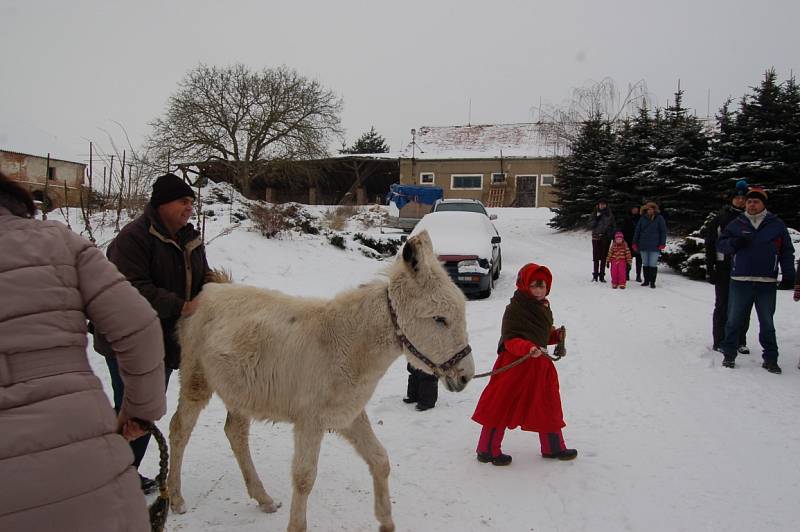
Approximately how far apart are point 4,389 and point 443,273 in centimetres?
213

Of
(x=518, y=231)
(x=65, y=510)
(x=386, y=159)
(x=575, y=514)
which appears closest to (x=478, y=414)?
(x=575, y=514)

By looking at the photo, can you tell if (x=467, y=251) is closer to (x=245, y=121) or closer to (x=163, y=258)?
(x=163, y=258)

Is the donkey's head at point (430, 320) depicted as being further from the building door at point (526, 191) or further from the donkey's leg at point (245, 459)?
the building door at point (526, 191)

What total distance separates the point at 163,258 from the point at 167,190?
45cm

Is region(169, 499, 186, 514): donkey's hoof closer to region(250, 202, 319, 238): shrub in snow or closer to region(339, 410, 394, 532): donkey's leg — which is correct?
region(339, 410, 394, 532): donkey's leg

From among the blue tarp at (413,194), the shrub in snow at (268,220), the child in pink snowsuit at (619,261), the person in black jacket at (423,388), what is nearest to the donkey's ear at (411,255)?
the person in black jacket at (423,388)

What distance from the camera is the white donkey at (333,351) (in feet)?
9.67

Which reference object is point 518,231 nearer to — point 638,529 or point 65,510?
point 638,529

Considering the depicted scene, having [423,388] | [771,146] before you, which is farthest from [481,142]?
[423,388]

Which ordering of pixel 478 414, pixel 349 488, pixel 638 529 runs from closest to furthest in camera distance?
pixel 638 529, pixel 349 488, pixel 478 414

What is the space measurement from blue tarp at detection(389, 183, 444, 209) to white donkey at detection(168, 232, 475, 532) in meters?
22.1

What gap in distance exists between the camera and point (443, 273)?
3.04 m

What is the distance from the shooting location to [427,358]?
9.64ft

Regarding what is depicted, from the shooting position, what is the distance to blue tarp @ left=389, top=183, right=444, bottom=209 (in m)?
25.6
